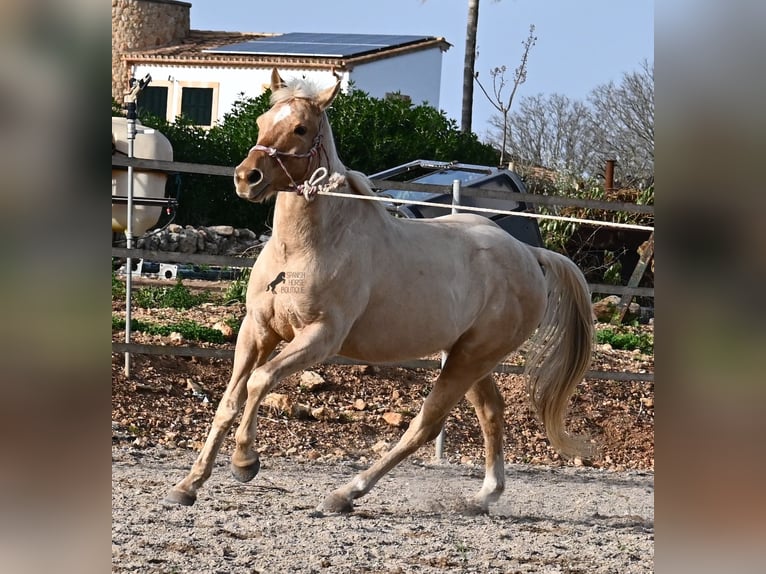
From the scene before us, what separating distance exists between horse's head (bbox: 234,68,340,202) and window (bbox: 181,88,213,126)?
81.0ft

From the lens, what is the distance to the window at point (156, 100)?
2836 cm

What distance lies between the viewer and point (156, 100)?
2856cm

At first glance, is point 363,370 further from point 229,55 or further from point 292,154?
point 229,55

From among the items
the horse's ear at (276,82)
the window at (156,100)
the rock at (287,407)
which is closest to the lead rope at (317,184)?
the horse's ear at (276,82)

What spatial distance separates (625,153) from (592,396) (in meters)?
17.3

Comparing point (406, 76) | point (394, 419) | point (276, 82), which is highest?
point (406, 76)

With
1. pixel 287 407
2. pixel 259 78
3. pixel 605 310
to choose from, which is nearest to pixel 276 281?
pixel 287 407

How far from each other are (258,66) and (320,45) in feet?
5.90

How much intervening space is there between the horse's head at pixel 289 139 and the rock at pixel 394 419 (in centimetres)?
318

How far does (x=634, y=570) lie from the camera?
Answer: 374cm

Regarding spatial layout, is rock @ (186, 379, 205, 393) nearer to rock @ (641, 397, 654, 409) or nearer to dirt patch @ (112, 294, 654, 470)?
dirt patch @ (112, 294, 654, 470)
